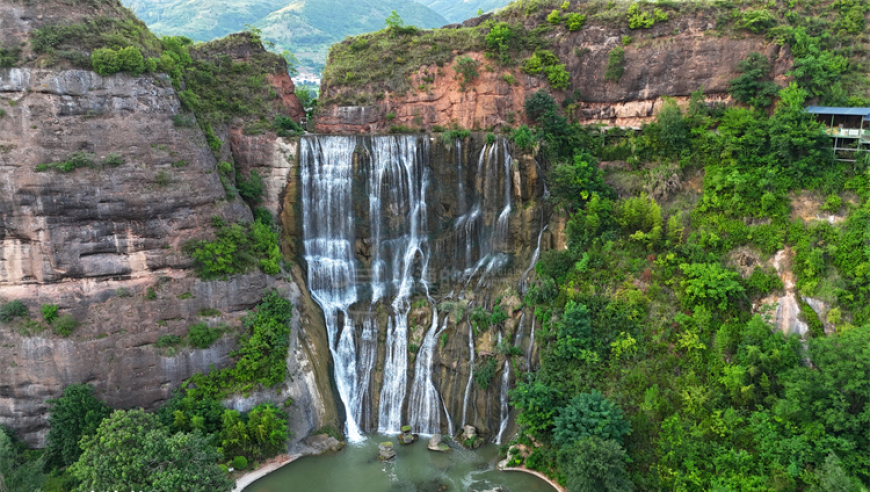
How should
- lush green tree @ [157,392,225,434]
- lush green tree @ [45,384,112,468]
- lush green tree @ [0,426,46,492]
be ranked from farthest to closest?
lush green tree @ [157,392,225,434] < lush green tree @ [45,384,112,468] < lush green tree @ [0,426,46,492]

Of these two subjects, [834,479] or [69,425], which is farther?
[69,425]

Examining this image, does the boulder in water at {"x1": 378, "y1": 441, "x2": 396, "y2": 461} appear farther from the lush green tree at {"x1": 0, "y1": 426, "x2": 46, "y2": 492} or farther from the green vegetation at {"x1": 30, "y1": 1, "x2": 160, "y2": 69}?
the green vegetation at {"x1": 30, "y1": 1, "x2": 160, "y2": 69}

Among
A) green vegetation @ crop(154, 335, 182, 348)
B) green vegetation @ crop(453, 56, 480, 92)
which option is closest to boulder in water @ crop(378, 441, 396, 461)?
green vegetation @ crop(154, 335, 182, 348)

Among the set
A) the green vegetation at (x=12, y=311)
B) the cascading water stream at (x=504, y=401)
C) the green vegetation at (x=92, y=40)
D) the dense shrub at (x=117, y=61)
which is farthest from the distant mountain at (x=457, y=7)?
the green vegetation at (x=12, y=311)

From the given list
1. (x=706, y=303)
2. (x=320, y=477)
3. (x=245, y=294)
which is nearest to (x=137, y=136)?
(x=245, y=294)

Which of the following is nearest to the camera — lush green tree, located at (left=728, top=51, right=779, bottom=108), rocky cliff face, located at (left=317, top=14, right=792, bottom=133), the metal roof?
the metal roof

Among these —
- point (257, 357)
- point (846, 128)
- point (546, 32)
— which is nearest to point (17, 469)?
point (257, 357)

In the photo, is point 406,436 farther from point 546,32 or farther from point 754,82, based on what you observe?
point 754,82
